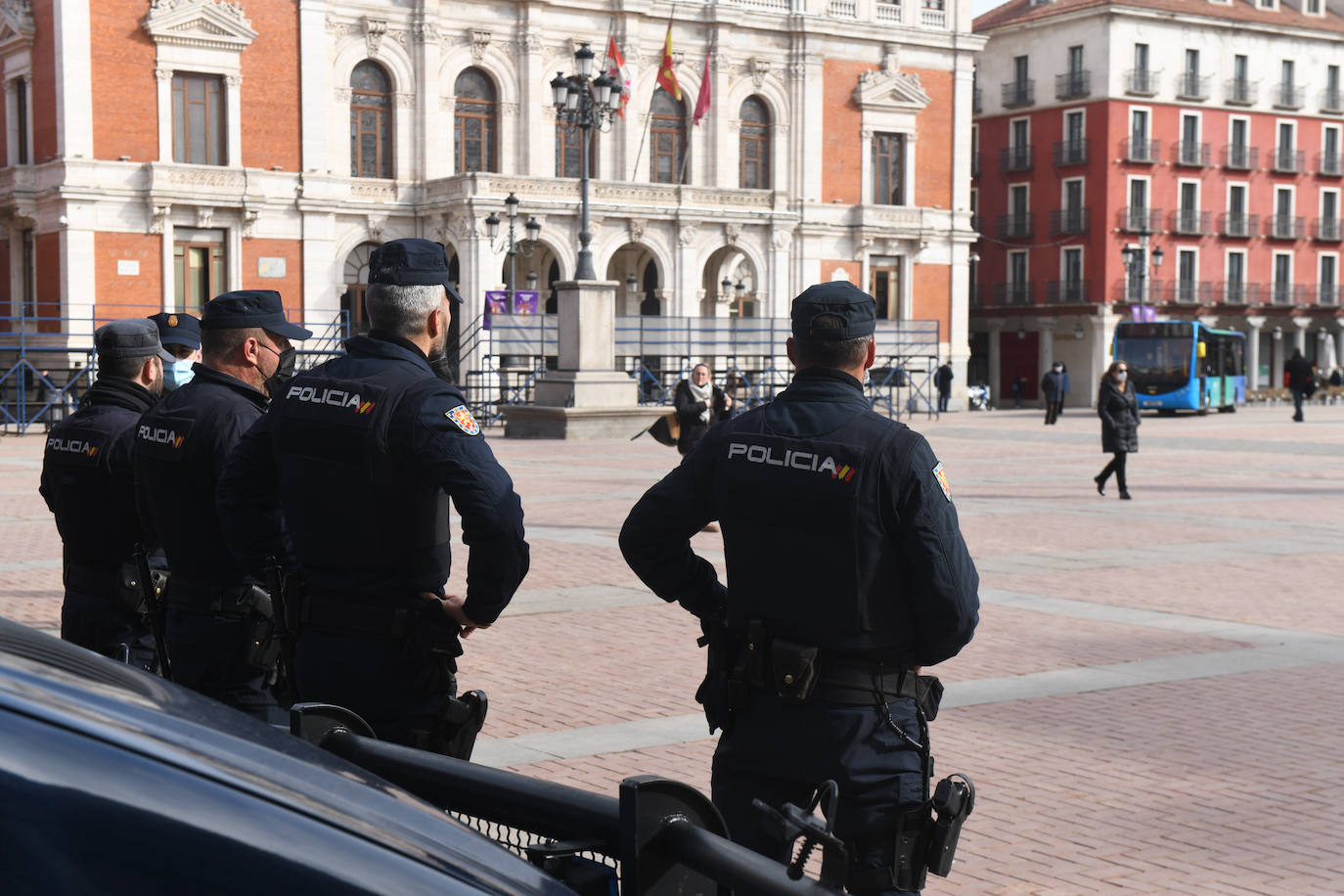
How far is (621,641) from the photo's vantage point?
9141 millimetres

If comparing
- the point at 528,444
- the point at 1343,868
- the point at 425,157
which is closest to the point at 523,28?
the point at 425,157

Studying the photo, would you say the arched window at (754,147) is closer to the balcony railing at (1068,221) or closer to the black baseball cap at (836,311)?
the balcony railing at (1068,221)

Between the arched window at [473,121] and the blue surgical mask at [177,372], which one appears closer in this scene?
the blue surgical mask at [177,372]

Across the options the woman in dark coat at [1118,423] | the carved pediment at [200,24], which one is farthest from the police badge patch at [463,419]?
the carved pediment at [200,24]

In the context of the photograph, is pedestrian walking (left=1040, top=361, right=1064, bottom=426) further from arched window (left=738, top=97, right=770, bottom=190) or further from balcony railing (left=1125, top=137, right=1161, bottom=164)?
balcony railing (left=1125, top=137, right=1161, bottom=164)

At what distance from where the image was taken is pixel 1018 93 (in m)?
65.6

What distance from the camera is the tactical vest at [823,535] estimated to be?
3561 millimetres

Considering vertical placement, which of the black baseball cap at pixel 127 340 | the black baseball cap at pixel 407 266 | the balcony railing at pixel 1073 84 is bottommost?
the black baseball cap at pixel 127 340

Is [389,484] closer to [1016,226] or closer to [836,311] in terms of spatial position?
[836,311]

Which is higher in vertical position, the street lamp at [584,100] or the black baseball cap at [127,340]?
the street lamp at [584,100]

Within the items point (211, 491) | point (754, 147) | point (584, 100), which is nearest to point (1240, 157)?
point (754, 147)

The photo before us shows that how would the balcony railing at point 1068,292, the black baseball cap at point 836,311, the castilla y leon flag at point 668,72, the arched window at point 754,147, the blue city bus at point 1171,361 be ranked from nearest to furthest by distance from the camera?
the black baseball cap at point 836,311, the castilla y leon flag at point 668,72, the blue city bus at point 1171,361, the arched window at point 754,147, the balcony railing at point 1068,292

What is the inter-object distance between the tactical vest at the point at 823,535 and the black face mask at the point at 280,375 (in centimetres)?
142

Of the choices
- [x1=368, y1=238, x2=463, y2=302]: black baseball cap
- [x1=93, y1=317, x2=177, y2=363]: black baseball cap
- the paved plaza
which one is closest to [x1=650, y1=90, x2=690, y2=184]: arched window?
the paved plaza
